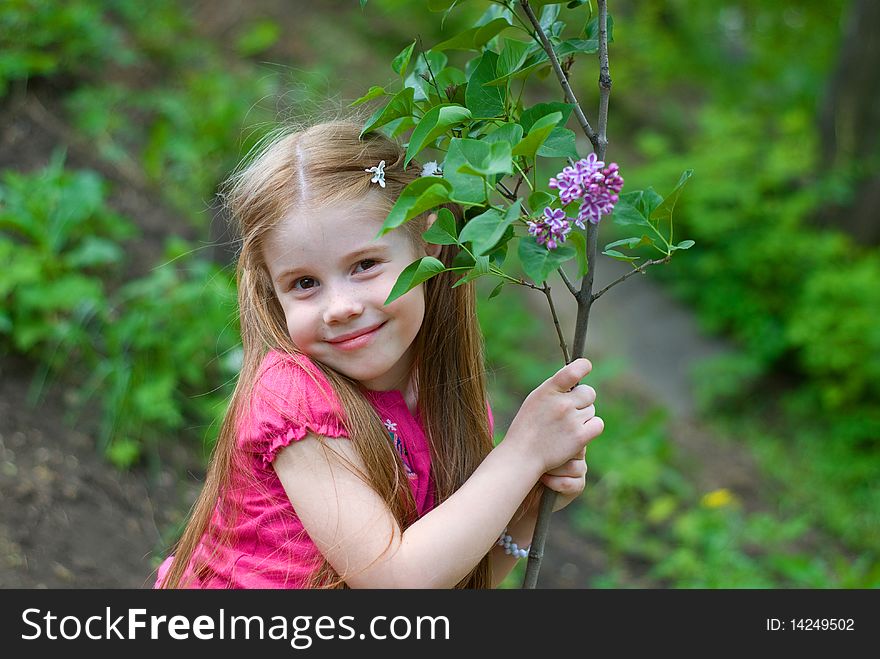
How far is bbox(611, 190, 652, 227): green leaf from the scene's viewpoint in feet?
4.44

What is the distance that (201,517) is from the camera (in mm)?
1823

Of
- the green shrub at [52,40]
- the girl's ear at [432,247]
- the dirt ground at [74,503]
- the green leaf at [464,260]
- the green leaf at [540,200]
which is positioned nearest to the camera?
the green leaf at [540,200]

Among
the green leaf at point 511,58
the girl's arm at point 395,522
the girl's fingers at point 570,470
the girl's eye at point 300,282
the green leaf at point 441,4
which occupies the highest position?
the green leaf at point 441,4

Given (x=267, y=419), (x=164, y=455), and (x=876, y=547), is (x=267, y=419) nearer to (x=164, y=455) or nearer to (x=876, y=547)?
(x=164, y=455)

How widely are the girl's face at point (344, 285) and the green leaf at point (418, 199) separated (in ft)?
1.01

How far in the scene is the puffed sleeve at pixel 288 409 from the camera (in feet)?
5.06

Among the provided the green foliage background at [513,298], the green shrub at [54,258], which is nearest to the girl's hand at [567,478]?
the green foliage background at [513,298]

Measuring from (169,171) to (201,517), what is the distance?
3.13 m

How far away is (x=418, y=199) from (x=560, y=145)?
27 centimetres

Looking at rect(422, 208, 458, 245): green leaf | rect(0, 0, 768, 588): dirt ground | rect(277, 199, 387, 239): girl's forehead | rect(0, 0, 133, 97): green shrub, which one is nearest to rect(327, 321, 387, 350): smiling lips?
rect(277, 199, 387, 239): girl's forehead

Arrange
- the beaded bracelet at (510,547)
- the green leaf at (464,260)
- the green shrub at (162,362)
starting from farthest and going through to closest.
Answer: the green shrub at (162,362) → the beaded bracelet at (510,547) → the green leaf at (464,260)

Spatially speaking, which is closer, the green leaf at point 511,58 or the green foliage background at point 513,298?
the green leaf at point 511,58

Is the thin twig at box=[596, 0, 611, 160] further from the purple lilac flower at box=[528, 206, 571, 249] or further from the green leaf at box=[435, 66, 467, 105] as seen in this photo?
the green leaf at box=[435, 66, 467, 105]

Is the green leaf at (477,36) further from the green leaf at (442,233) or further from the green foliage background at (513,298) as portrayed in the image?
the green foliage background at (513,298)
